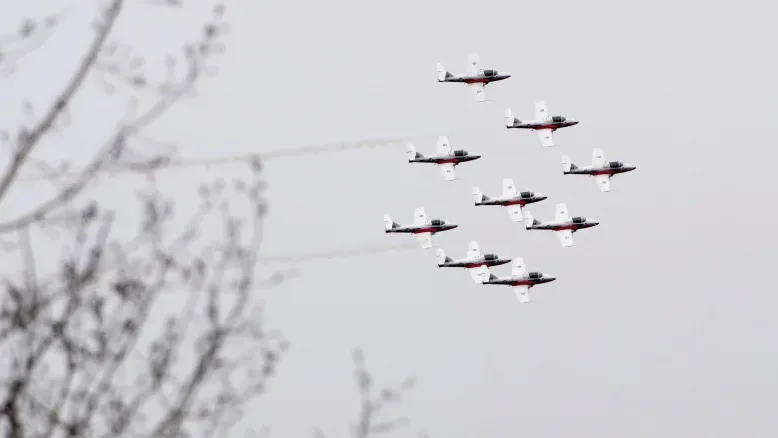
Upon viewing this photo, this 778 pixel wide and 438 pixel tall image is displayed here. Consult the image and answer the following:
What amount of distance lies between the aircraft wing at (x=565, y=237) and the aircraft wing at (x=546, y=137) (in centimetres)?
504

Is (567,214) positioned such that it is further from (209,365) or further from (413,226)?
(209,365)

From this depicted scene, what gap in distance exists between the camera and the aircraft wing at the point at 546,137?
376 ft

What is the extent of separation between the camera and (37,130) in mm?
21812

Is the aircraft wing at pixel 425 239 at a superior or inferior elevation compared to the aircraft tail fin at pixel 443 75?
inferior

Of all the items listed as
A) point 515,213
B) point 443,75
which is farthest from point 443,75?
point 515,213

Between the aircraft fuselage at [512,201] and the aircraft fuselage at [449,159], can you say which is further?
the aircraft fuselage at [512,201]

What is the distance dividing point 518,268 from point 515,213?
5209mm

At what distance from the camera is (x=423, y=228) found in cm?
11856

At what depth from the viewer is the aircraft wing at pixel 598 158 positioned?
116 metres

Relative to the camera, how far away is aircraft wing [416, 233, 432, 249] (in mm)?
118062

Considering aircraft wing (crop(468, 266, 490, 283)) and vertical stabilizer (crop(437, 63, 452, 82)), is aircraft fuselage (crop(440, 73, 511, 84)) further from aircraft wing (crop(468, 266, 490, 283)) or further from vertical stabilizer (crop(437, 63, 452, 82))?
aircraft wing (crop(468, 266, 490, 283))

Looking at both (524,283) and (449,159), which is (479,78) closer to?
(449,159)

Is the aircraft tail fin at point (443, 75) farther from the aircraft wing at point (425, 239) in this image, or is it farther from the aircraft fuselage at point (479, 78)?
the aircraft wing at point (425, 239)

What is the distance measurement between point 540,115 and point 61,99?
95751 mm
